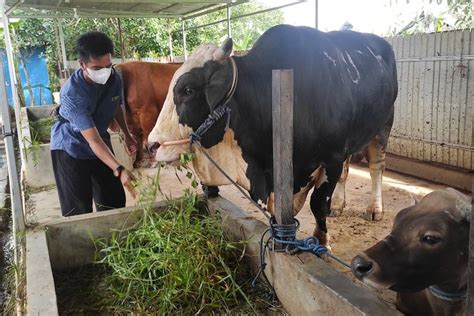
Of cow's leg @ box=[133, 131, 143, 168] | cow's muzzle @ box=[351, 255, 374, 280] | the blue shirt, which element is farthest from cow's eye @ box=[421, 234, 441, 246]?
cow's leg @ box=[133, 131, 143, 168]

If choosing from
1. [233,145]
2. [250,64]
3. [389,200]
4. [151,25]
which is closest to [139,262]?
[233,145]

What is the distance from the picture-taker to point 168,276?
8.07 ft

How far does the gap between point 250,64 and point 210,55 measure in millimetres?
372

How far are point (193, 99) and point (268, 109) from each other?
1.88ft

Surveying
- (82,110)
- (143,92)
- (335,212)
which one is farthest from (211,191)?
(143,92)

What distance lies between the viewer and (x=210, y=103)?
2.90 meters

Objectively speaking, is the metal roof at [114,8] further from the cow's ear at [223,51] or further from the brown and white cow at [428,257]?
the brown and white cow at [428,257]

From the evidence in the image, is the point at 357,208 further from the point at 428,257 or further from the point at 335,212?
the point at 428,257

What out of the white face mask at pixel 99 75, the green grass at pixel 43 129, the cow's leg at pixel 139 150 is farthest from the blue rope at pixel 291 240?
the green grass at pixel 43 129

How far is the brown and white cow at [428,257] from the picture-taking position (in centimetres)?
187

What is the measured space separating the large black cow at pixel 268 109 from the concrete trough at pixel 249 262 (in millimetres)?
384

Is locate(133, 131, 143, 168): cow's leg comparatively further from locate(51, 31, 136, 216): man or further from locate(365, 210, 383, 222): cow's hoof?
locate(365, 210, 383, 222): cow's hoof

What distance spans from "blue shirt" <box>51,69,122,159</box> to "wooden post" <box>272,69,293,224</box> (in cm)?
157

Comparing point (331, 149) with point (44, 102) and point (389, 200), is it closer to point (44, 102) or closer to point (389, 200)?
point (389, 200)
